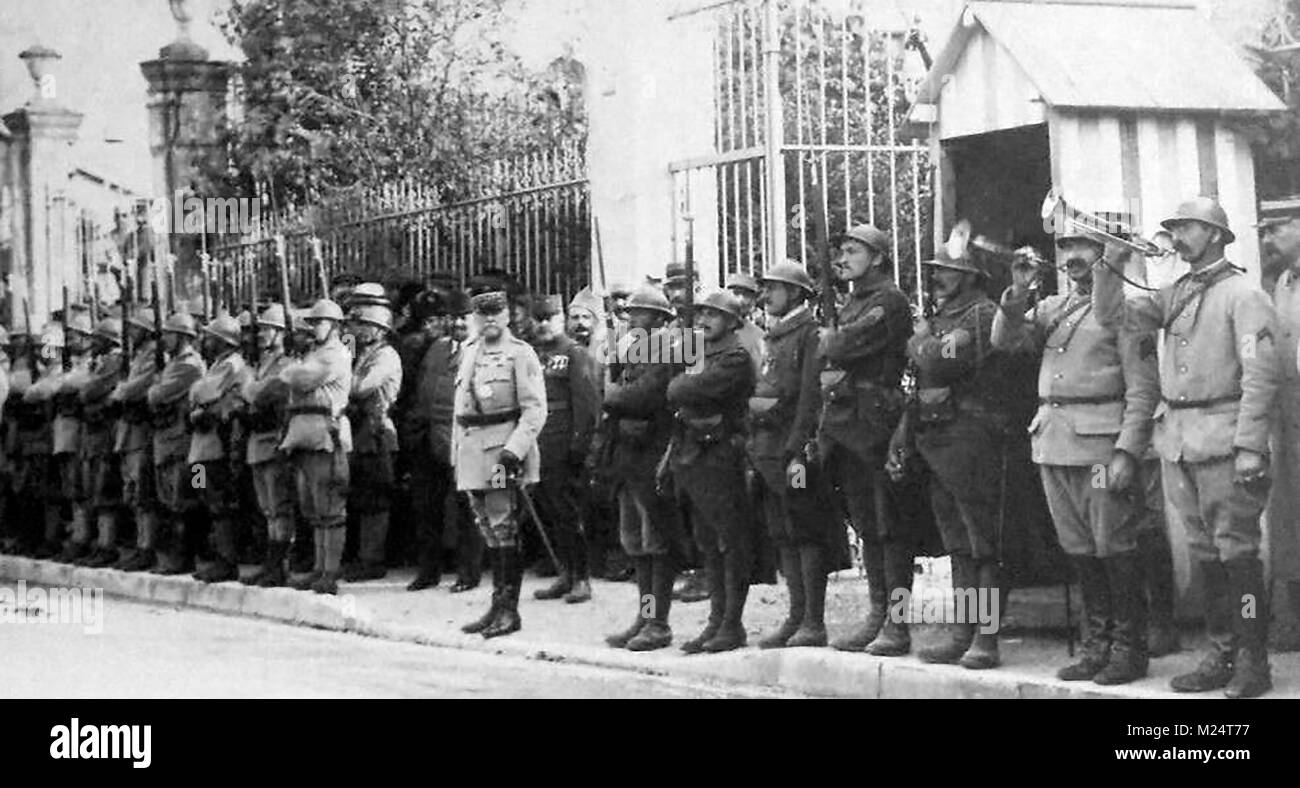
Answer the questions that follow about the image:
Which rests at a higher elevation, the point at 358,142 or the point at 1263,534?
the point at 358,142

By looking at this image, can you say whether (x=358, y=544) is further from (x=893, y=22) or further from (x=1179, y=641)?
(x=1179, y=641)

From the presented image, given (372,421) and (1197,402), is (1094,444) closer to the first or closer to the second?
(1197,402)

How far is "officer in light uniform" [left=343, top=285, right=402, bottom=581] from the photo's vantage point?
520 inches

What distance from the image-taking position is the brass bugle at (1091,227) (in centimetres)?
856

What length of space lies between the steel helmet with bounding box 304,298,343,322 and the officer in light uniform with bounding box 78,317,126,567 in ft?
9.14

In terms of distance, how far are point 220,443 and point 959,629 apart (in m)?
6.01

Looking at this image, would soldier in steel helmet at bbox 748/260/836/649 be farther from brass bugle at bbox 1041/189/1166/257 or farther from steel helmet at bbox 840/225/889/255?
brass bugle at bbox 1041/189/1166/257

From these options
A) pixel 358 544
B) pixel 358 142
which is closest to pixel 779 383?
pixel 358 544

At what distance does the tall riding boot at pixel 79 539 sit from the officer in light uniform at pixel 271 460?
109 inches

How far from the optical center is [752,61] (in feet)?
42.2

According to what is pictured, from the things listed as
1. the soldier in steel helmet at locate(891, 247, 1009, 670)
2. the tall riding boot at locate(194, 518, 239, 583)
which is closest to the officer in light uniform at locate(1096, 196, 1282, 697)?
the soldier in steel helmet at locate(891, 247, 1009, 670)

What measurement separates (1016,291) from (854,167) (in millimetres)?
4080
